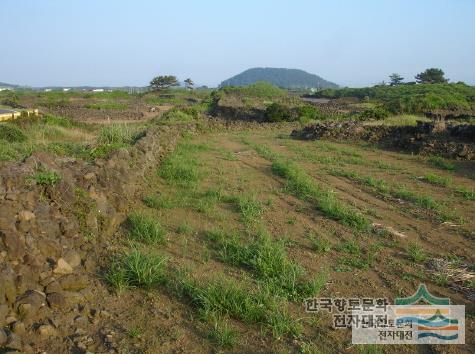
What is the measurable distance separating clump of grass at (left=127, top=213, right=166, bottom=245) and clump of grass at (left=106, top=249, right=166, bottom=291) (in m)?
0.77

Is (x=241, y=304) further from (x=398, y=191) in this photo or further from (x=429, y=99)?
(x=429, y=99)

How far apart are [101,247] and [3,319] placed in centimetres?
157

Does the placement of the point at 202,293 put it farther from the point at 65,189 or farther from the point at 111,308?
the point at 65,189

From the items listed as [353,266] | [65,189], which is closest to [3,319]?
[65,189]

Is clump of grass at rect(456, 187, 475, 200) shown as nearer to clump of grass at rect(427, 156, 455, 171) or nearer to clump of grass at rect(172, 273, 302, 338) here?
clump of grass at rect(427, 156, 455, 171)

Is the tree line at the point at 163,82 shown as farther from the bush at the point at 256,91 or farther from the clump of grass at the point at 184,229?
the clump of grass at the point at 184,229

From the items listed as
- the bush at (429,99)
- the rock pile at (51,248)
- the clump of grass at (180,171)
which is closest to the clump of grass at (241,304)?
the rock pile at (51,248)

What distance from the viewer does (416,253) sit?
4.89 meters

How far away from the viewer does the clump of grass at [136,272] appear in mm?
4102

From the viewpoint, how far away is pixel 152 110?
38000 millimetres

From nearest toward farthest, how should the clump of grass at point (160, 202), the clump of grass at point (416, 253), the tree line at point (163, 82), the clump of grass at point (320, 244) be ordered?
the clump of grass at point (416, 253) → the clump of grass at point (320, 244) → the clump of grass at point (160, 202) → the tree line at point (163, 82)

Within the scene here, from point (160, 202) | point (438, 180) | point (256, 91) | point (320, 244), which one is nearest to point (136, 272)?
point (320, 244)

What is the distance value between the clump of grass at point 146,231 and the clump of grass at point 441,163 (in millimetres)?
7619

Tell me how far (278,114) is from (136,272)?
22.1m
